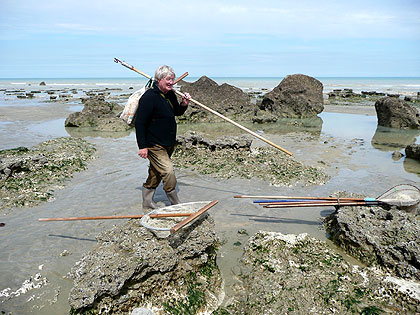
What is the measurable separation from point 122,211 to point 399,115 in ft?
54.3

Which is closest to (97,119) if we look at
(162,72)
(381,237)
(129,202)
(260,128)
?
(260,128)

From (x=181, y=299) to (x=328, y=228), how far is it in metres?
3.06

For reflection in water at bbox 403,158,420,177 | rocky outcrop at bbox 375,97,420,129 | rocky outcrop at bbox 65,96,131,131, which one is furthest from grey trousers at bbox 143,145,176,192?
rocky outcrop at bbox 375,97,420,129

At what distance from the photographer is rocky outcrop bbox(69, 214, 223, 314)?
3301 millimetres

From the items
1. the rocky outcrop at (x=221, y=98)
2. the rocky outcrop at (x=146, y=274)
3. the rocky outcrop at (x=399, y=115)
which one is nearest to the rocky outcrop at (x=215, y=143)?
the rocky outcrop at (x=146, y=274)

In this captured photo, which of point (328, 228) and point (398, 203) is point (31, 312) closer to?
point (328, 228)

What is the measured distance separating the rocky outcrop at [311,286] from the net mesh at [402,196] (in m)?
1.59

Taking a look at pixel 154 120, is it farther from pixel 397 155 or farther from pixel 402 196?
pixel 397 155

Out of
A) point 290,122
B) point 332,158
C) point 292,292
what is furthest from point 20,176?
point 290,122

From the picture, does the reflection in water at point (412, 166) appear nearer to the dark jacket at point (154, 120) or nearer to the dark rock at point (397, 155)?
the dark rock at point (397, 155)

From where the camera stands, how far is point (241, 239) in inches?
202

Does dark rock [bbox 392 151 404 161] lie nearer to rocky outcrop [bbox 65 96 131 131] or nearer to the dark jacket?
the dark jacket

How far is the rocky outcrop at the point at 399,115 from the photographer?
55.2ft

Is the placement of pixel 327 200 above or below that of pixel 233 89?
below
